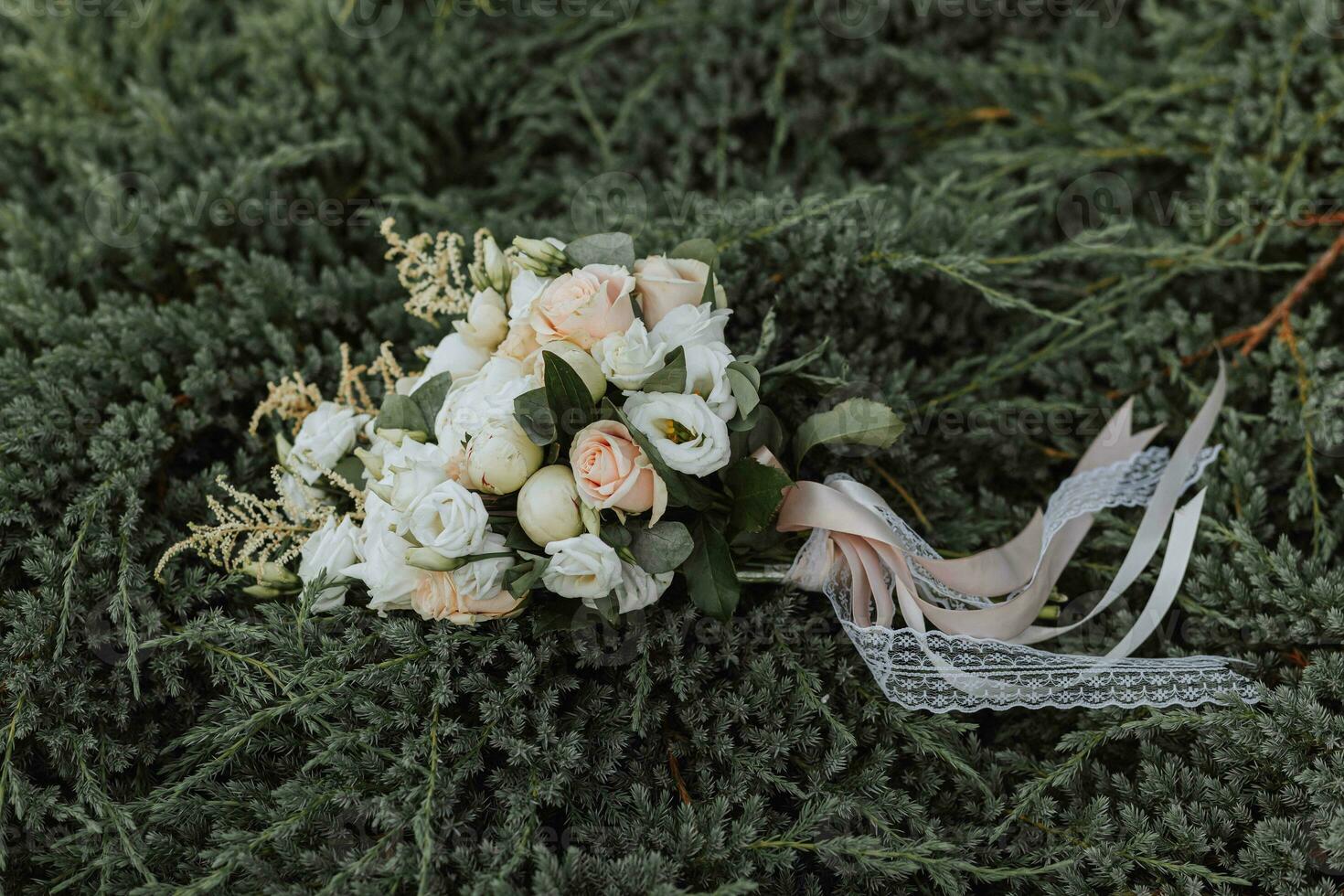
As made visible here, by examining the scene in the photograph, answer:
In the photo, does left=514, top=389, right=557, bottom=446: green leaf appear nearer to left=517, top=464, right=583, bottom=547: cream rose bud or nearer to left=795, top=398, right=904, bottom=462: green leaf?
left=517, top=464, right=583, bottom=547: cream rose bud

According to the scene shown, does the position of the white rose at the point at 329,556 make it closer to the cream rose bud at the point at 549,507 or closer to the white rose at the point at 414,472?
the white rose at the point at 414,472

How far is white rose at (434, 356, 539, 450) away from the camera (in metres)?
0.85

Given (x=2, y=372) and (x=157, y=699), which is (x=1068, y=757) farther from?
(x=2, y=372)

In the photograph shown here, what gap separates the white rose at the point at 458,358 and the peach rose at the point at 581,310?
11 cm

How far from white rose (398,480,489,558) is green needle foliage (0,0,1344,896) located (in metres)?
0.14

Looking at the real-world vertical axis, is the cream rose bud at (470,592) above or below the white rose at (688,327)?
below

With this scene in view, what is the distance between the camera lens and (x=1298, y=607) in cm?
98

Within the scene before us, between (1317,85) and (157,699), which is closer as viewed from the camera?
(157,699)

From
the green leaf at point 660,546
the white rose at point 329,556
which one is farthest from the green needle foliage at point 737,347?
the green leaf at point 660,546

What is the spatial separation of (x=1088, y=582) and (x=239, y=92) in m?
1.54

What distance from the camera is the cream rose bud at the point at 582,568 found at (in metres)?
0.80

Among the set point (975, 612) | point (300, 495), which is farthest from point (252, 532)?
point (975, 612)

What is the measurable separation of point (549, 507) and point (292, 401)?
17.1 inches

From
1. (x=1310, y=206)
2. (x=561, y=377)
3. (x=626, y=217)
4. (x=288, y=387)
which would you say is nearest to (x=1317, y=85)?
(x=1310, y=206)
